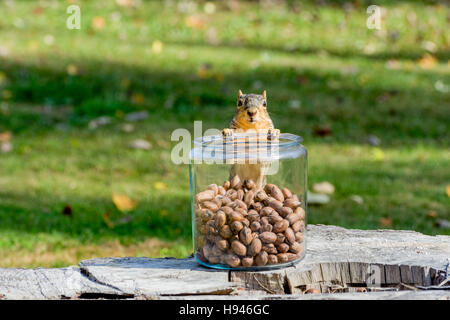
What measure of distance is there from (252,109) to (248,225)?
1.35 feet

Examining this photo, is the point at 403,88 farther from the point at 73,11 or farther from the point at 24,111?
the point at 73,11

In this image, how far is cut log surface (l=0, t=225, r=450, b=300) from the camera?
2047mm

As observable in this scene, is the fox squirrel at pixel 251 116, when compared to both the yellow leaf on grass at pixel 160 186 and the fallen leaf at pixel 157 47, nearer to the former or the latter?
the yellow leaf on grass at pixel 160 186

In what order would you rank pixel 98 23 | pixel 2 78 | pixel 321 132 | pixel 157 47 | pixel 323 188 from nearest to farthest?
pixel 323 188
pixel 321 132
pixel 2 78
pixel 157 47
pixel 98 23

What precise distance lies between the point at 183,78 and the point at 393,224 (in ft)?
11.4

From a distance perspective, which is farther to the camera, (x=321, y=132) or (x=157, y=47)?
(x=157, y=47)

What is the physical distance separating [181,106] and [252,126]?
3901 millimetres

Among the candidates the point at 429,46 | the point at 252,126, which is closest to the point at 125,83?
the point at 429,46

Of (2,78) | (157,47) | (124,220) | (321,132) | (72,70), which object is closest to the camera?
(124,220)

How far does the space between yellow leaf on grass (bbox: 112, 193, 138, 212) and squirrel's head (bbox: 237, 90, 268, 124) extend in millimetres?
2053

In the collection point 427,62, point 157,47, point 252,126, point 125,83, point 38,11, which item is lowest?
point 252,126

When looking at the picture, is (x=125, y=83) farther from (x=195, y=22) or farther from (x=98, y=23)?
(x=195, y=22)

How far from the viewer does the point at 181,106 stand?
20.3 ft

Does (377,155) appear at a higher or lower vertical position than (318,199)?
higher
